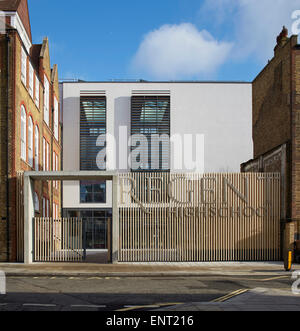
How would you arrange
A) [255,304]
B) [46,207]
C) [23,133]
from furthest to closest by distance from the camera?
[46,207]
[23,133]
[255,304]

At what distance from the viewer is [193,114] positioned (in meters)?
38.9

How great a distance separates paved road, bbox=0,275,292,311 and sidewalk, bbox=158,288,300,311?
2.42 ft

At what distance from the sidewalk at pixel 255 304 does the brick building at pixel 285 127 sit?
9787mm

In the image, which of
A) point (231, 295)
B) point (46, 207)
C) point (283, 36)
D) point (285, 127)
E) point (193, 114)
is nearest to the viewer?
point (231, 295)

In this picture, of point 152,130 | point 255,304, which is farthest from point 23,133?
point 255,304

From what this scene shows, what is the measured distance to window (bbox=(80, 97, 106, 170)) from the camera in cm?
3734

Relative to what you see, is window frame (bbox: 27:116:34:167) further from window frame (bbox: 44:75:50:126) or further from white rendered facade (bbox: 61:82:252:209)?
white rendered facade (bbox: 61:82:252:209)

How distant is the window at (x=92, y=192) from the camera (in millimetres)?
36969

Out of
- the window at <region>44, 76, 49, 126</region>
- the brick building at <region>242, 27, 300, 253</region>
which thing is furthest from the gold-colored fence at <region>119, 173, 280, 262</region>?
the window at <region>44, 76, 49, 126</region>

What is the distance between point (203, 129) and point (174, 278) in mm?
24523

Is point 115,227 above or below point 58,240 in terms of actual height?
above

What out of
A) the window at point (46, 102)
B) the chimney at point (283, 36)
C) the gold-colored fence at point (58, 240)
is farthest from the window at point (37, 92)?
the chimney at point (283, 36)

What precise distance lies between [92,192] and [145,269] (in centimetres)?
1965

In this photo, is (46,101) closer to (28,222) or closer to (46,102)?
(46,102)
